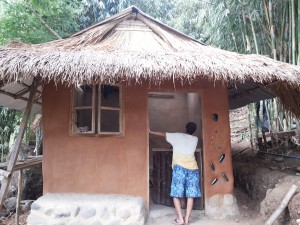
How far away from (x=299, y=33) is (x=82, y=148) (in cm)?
455

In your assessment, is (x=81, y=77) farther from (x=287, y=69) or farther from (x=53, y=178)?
(x=287, y=69)

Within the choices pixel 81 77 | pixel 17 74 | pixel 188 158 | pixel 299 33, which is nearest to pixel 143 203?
pixel 188 158

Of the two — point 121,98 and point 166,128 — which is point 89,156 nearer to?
point 121,98

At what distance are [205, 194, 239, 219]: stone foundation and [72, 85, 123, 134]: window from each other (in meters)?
1.99

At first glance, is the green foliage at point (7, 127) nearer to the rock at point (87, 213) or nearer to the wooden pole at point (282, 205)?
the rock at point (87, 213)

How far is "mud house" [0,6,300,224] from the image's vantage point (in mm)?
4418

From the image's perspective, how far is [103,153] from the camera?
502cm

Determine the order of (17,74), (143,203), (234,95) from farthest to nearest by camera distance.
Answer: (234,95)
(143,203)
(17,74)

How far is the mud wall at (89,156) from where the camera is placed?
4.98 metres

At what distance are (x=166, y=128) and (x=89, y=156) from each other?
9.87ft

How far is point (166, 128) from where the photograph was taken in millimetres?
7629

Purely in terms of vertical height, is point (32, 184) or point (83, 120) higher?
point (83, 120)

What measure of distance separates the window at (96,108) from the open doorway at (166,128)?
3.67 ft

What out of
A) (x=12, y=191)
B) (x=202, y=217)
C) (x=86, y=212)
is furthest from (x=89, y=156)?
(x=12, y=191)
